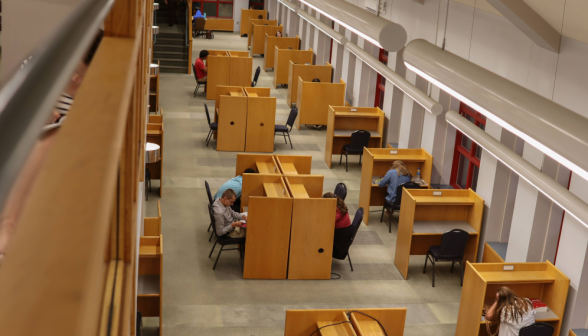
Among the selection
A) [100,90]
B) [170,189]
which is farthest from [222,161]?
[100,90]

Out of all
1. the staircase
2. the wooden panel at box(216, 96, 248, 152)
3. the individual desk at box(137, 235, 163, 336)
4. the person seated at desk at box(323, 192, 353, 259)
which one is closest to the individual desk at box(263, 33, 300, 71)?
the staircase

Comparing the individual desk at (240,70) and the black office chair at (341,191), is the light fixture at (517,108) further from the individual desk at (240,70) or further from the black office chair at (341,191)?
the individual desk at (240,70)

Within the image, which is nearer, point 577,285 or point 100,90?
point 100,90

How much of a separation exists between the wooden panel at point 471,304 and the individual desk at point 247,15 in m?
22.0

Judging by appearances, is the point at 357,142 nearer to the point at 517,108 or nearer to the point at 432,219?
the point at 432,219

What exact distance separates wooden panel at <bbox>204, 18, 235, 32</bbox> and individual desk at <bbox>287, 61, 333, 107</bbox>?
12.6 metres

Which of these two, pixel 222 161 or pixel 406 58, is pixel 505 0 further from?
pixel 222 161

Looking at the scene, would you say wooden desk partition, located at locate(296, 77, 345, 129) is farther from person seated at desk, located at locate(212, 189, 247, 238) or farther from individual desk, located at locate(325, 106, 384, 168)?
person seated at desk, located at locate(212, 189, 247, 238)

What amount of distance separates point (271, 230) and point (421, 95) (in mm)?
3507

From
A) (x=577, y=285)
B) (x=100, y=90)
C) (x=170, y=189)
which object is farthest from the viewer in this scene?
(x=170, y=189)

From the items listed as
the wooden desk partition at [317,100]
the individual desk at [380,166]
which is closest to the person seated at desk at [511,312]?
the individual desk at [380,166]

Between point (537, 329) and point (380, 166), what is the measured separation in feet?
15.0

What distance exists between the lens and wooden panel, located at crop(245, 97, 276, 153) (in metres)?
12.4

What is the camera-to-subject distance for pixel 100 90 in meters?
0.69
